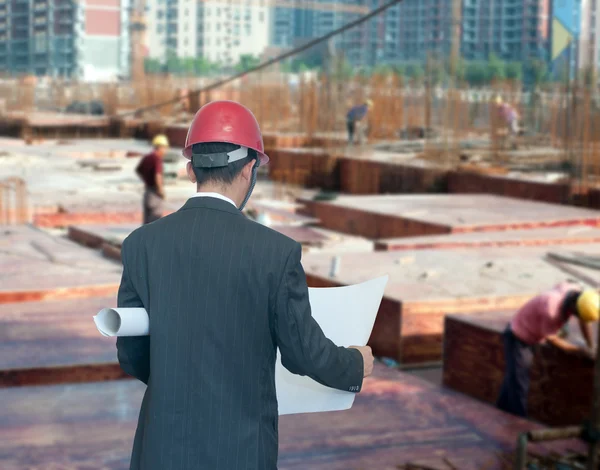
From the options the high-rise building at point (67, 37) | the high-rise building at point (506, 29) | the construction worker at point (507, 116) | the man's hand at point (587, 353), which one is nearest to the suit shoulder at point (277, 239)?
the man's hand at point (587, 353)

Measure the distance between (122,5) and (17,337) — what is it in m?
47.9

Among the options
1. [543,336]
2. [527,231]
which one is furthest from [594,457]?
[527,231]

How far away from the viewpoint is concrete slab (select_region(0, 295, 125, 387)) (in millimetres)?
5413

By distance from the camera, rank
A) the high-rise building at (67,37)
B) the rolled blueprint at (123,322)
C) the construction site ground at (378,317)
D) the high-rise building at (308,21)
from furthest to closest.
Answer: the high-rise building at (308,21)
the high-rise building at (67,37)
the construction site ground at (378,317)
the rolled blueprint at (123,322)

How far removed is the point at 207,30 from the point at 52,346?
240 ft

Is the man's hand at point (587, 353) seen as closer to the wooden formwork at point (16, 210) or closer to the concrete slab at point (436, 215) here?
the concrete slab at point (436, 215)

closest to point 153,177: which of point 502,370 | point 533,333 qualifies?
point 502,370

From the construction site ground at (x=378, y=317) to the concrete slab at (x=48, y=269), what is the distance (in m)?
0.02

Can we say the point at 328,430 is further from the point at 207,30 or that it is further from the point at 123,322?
the point at 207,30

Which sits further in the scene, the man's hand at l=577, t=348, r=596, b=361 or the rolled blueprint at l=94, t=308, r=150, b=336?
the man's hand at l=577, t=348, r=596, b=361

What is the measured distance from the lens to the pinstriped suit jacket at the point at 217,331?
1.87 metres

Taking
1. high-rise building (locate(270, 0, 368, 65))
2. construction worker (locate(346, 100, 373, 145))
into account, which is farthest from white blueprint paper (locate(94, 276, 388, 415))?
high-rise building (locate(270, 0, 368, 65))

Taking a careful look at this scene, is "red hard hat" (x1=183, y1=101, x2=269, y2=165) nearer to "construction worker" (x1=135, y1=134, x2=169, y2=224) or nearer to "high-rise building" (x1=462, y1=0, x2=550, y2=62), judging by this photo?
"construction worker" (x1=135, y1=134, x2=169, y2=224)

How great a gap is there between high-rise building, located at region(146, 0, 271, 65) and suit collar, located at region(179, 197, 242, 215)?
2623 inches
